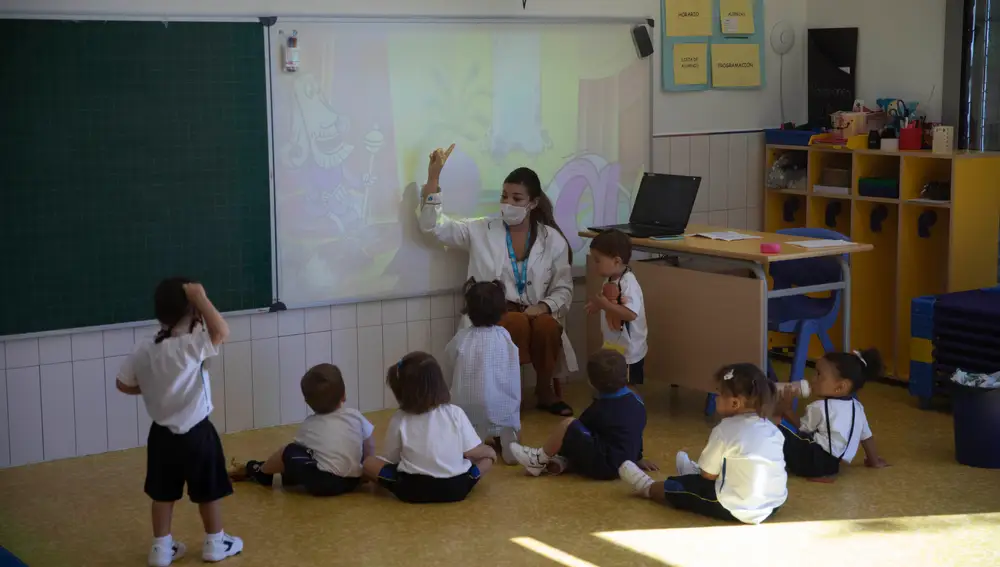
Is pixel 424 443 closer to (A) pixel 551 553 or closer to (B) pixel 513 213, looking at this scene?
(A) pixel 551 553

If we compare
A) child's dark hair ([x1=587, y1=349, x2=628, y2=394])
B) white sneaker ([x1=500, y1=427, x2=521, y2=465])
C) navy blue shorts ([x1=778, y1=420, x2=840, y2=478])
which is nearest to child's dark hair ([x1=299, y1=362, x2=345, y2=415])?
white sneaker ([x1=500, y1=427, x2=521, y2=465])

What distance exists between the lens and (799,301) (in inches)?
225

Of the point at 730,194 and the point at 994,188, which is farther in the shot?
the point at 730,194

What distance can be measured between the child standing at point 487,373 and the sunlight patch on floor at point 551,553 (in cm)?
86

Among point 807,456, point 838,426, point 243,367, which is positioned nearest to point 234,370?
point 243,367

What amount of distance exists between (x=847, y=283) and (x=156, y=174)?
3011 millimetres

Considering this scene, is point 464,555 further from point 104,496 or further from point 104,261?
Result: point 104,261

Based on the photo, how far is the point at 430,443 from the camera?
4.27 m

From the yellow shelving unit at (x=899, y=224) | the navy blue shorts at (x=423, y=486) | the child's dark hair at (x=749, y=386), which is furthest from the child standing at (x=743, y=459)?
the yellow shelving unit at (x=899, y=224)

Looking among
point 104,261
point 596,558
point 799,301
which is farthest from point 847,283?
point 104,261

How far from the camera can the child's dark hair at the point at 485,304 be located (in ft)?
16.0

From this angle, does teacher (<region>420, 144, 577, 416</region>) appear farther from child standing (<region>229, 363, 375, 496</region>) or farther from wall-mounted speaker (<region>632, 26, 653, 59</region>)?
child standing (<region>229, 363, 375, 496</region>)

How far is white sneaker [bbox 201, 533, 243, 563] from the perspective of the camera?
381cm

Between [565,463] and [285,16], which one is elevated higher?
[285,16]
